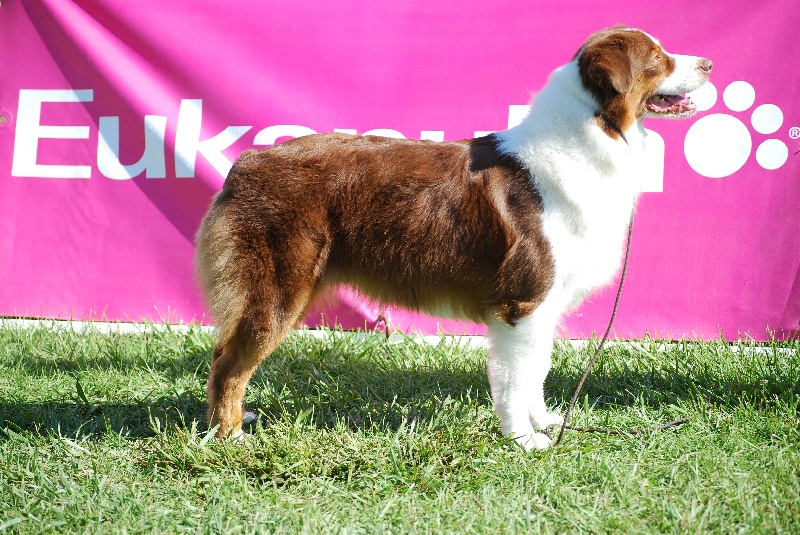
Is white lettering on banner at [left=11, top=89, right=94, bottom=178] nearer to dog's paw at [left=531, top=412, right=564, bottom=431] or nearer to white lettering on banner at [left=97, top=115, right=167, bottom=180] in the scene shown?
white lettering on banner at [left=97, top=115, right=167, bottom=180]

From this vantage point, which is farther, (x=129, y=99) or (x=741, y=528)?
(x=129, y=99)

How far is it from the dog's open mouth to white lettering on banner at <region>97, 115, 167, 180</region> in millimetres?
3073

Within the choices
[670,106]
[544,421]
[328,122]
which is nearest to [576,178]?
[670,106]

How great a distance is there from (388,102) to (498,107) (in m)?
0.70

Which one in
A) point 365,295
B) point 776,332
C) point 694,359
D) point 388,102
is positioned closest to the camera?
point 365,295

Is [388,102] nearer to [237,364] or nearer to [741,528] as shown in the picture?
[237,364]

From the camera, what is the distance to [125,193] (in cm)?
486

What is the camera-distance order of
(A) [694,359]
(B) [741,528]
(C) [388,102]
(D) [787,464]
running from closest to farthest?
(B) [741,528] < (D) [787,464] < (A) [694,359] < (C) [388,102]

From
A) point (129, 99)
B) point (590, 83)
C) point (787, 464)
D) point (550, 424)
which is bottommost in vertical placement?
point (550, 424)

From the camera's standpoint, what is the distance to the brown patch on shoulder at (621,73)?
300cm

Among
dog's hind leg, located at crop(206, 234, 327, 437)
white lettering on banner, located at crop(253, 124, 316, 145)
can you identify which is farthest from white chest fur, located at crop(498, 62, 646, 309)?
white lettering on banner, located at crop(253, 124, 316, 145)

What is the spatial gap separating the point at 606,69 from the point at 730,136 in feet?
5.71

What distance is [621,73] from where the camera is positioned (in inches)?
118

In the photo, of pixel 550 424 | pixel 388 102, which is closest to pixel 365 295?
pixel 550 424
